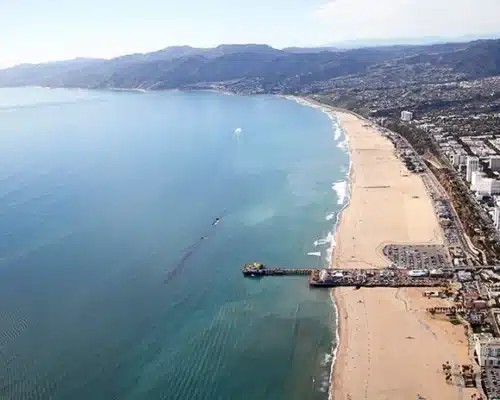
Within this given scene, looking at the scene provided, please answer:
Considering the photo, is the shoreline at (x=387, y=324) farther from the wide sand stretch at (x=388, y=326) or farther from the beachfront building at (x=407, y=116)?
the beachfront building at (x=407, y=116)

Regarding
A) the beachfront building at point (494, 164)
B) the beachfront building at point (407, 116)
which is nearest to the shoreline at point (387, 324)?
the beachfront building at point (494, 164)

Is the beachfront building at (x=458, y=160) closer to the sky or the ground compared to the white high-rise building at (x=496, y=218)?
closer to the ground

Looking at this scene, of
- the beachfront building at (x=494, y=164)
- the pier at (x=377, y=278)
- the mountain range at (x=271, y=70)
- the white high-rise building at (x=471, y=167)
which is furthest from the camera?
the mountain range at (x=271, y=70)

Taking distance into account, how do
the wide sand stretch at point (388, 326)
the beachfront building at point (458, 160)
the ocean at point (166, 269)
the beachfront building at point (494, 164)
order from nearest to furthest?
the wide sand stretch at point (388, 326) → the ocean at point (166, 269) → the beachfront building at point (494, 164) → the beachfront building at point (458, 160)

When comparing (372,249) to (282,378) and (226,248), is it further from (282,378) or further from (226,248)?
(282,378)

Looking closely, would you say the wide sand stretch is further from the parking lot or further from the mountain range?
the mountain range

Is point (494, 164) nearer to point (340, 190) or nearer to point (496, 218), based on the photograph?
point (340, 190)
